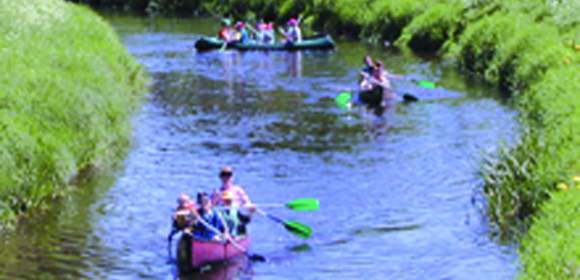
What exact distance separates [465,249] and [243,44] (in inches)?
1084

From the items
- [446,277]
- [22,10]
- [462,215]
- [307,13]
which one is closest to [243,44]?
[307,13]

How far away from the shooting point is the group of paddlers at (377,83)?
30.0 metres

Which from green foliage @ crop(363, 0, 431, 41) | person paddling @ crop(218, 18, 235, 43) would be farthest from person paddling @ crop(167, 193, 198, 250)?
green foliage @ crop(363, 0, 431, 41)

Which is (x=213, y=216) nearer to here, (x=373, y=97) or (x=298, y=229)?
(x=298, y=229)

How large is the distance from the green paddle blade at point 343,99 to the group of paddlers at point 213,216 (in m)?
12.1

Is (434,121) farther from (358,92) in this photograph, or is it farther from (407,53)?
(407,53)

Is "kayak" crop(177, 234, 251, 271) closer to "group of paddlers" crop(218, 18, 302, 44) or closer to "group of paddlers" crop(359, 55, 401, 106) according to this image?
"group of paddlers" crop(359, 55, 401, 106)

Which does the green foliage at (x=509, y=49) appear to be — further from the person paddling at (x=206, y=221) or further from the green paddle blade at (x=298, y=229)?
the person paddling at (x=206, y=221)

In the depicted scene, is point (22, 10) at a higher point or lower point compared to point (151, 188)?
higher

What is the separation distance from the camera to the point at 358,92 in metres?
30.7

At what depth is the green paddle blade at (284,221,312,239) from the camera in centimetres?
1731

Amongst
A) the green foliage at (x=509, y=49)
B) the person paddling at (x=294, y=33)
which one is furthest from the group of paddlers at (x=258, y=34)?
the green foliage at (x=509, y=49)

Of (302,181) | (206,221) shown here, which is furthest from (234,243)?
(302,181)

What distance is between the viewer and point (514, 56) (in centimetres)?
3052
